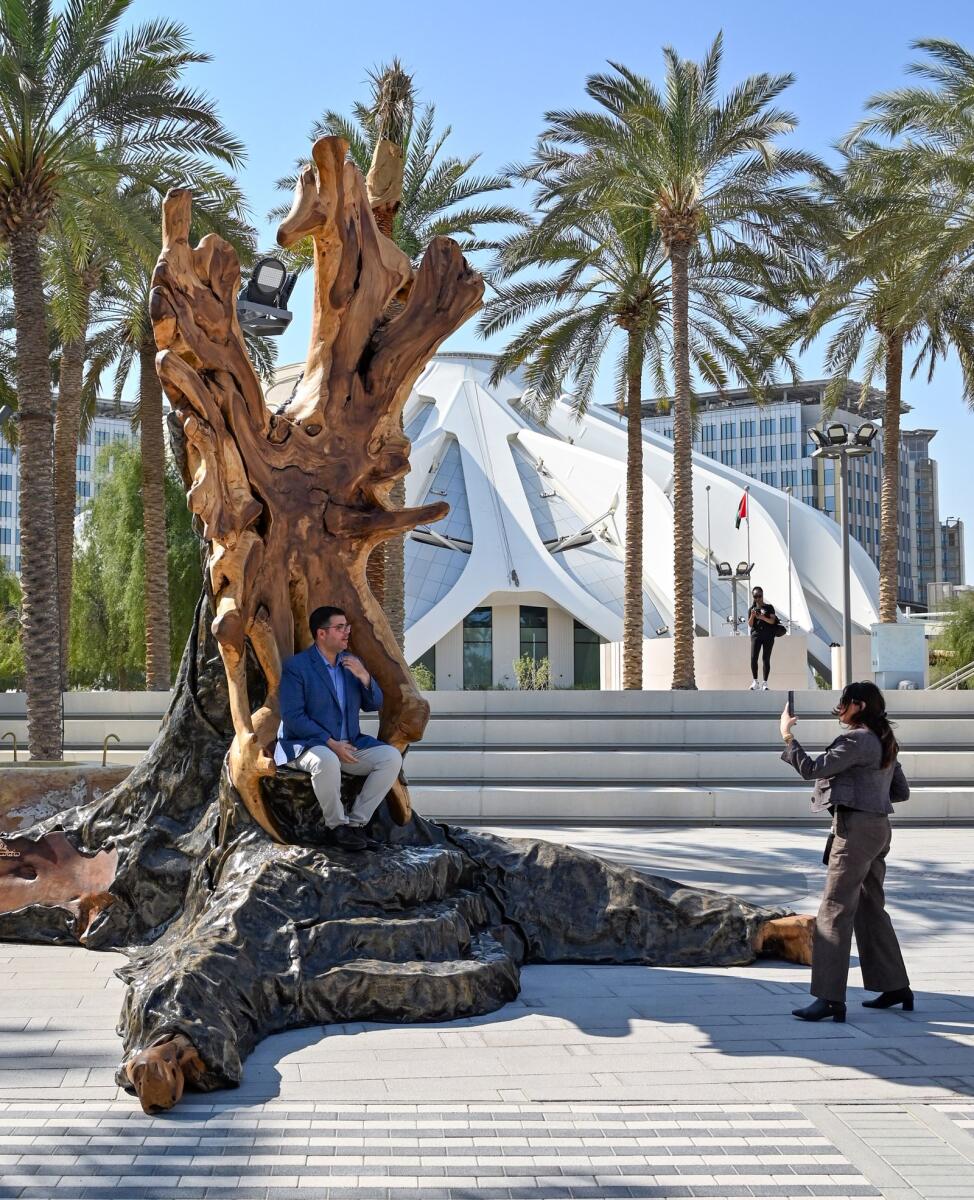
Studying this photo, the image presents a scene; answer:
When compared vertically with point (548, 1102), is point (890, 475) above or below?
above

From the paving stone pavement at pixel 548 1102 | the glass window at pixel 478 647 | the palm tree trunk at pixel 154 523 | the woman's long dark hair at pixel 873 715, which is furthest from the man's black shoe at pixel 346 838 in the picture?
the glass window at pixel 478 647

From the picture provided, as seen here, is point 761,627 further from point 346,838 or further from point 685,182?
point 346,838

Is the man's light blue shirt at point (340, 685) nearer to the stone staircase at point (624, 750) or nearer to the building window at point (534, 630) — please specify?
the stone staircase at point (624, 750)

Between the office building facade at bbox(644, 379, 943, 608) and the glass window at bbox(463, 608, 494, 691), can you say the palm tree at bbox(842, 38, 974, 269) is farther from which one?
the office building facade at bbox(644, 379, 943, 608)

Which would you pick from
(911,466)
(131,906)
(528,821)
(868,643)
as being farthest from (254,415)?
(911,466)

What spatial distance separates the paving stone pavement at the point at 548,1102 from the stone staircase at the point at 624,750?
6.59 metres

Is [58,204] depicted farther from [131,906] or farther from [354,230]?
[131,906]

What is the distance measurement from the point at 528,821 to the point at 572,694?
416 cm

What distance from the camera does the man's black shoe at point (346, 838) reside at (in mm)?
5746

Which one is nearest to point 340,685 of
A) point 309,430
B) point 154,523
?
point 309,430

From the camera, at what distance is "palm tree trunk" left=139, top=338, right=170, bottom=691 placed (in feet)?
63.0

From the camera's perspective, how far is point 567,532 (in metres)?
44.7

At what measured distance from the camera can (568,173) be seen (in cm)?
1961

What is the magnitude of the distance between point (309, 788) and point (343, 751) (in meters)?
0.26
